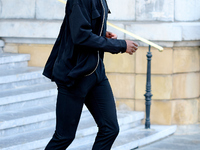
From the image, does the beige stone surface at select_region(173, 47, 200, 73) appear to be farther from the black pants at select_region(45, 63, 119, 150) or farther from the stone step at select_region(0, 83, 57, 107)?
the black pants at select_region(45, 63, 119, 150)

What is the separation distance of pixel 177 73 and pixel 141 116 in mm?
795

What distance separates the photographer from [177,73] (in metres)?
6.23

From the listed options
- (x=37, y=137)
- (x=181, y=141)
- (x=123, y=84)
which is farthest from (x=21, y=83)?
(x=181, y=141)

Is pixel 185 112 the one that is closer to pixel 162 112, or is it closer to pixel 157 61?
pixel 162 112

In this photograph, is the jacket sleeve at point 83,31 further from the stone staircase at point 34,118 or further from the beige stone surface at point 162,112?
the beige stone surface at point 162,112

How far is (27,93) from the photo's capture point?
222 inches

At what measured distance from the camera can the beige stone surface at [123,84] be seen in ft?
20.6

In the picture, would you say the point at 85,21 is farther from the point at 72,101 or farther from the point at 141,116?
the point at 141,116

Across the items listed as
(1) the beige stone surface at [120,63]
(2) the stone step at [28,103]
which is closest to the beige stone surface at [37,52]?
(2) the stone step at [28,103]

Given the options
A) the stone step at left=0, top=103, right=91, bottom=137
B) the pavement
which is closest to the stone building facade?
the pavement

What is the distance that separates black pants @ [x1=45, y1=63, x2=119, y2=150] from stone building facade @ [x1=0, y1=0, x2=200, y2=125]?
2.76 metres

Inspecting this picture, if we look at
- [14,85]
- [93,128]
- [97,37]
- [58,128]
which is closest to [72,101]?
[58,128]

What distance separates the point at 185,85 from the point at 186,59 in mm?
377

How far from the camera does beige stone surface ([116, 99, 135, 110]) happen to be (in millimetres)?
6324
